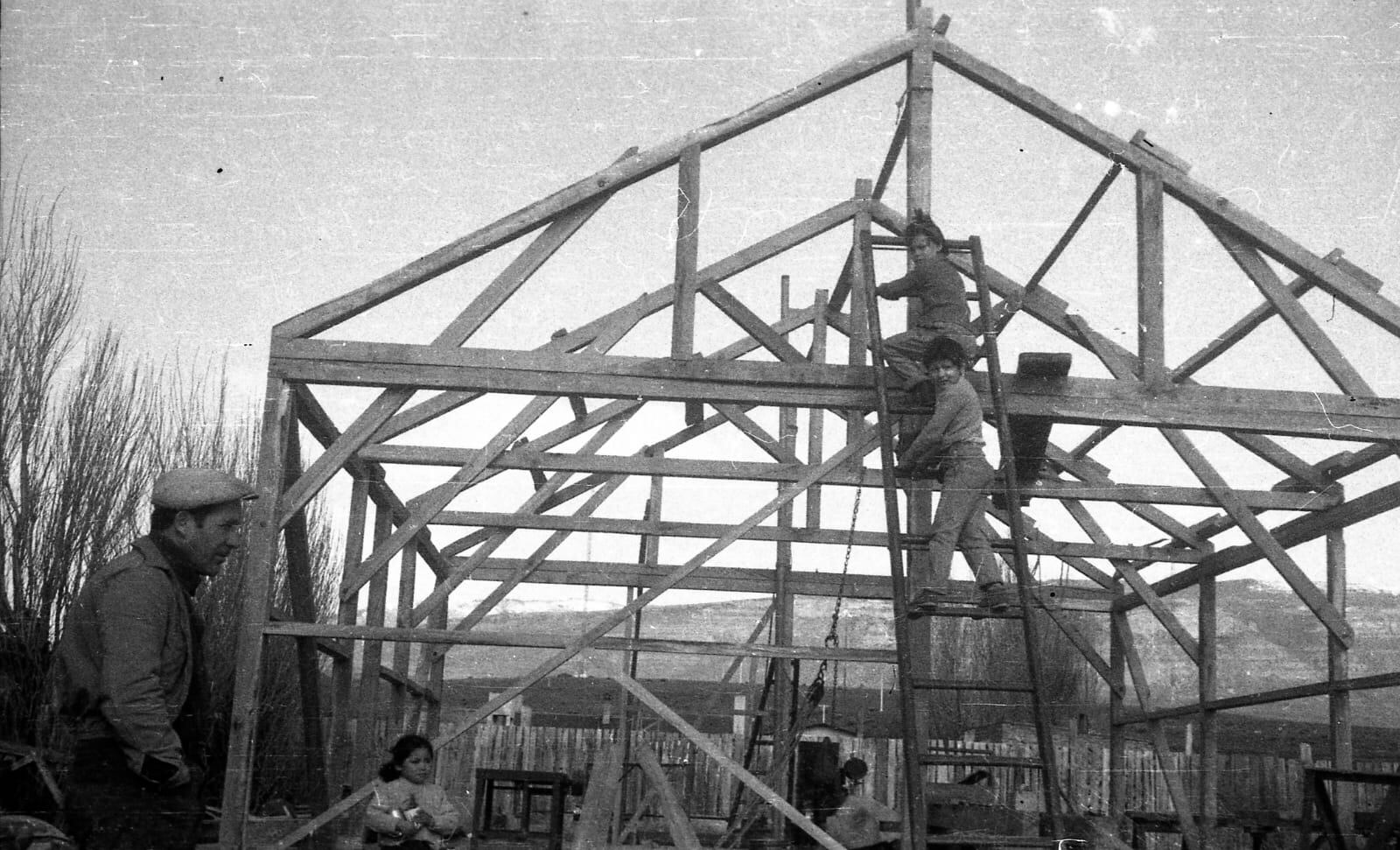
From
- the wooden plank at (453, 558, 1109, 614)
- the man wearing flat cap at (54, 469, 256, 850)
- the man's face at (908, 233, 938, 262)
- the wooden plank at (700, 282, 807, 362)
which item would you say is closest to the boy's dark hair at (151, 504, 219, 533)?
the man wearing flat cap at (54, 469, 256, 850)

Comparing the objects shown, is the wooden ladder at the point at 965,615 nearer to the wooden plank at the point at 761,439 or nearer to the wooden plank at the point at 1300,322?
the wooden plank at the point at 1300,322

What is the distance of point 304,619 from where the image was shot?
30.9 ft

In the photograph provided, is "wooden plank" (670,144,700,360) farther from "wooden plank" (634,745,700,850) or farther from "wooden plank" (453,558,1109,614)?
"wooden plank" (453,558,1109,614)

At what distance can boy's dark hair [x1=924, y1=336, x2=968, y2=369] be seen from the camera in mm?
8672

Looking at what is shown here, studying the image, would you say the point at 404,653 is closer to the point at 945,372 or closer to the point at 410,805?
the point at 410,805

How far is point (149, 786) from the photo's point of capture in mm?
4008

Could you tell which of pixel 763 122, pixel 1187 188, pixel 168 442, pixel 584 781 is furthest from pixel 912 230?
pixel 168 442

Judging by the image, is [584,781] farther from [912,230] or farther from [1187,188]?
[1187,188]

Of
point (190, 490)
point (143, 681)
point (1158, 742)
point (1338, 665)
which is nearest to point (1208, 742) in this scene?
point (1158, 742)

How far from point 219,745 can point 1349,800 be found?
1286cm

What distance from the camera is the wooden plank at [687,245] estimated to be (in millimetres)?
9297

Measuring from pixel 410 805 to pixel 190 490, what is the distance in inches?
197

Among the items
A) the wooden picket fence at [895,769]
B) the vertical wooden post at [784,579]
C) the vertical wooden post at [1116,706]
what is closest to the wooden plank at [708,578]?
the vertical wooden post at [784,579]

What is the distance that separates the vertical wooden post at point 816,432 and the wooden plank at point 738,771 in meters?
4.95
